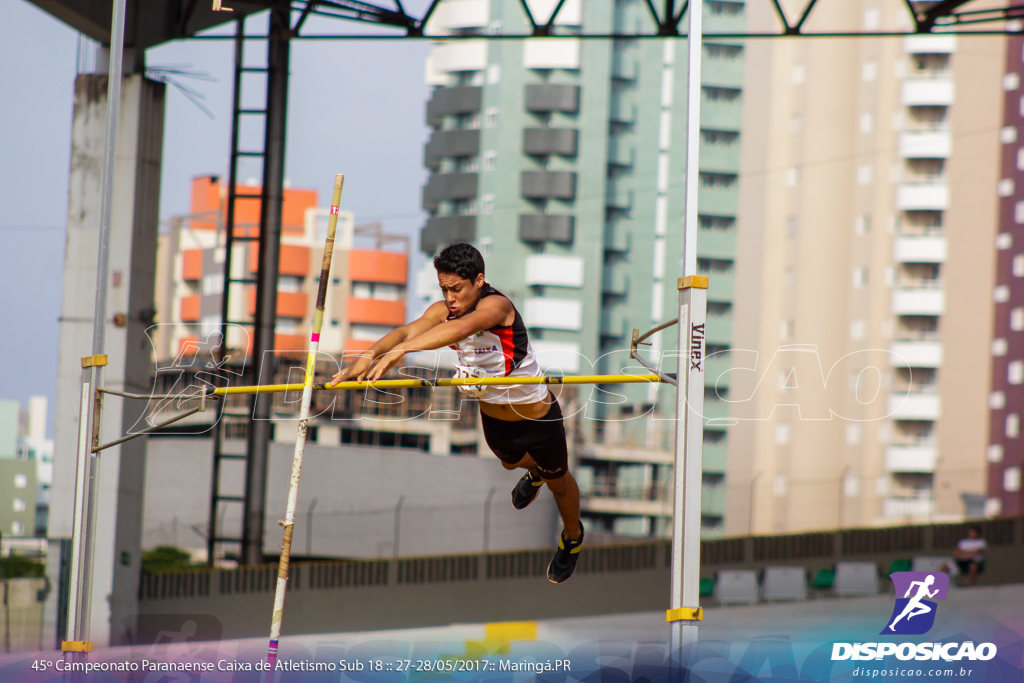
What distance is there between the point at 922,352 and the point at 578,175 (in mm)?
16847

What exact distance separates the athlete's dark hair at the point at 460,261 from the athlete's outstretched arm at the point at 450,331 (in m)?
0.19

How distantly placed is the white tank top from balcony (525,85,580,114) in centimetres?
4812

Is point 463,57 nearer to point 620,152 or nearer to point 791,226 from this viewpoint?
point 620,152

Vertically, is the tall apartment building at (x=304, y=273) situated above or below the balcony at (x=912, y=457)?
above

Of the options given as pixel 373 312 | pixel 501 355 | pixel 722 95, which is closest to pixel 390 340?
pixel 501 355

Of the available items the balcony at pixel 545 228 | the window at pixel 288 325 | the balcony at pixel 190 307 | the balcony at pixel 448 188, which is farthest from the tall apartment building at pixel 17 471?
the balcony at pixel 190 307

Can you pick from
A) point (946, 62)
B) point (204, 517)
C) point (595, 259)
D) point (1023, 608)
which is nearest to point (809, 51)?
point (946, 62)

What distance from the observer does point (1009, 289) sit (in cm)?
4906

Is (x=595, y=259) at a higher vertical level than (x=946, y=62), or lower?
lower

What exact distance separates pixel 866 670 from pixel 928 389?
146 ft

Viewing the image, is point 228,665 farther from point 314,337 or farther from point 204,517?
point 204,517

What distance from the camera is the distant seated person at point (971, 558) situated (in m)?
19.8

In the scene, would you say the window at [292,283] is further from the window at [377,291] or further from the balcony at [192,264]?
the balcony at [192,264]

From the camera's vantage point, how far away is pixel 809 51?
182 feet
